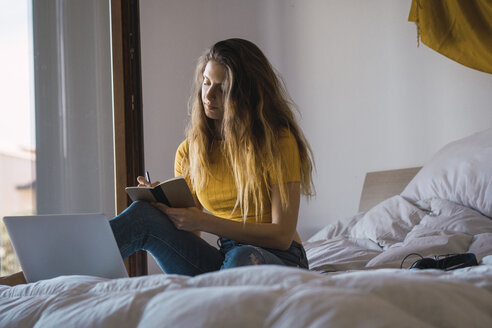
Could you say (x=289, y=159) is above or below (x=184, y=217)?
above

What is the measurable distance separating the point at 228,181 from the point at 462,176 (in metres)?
1.02

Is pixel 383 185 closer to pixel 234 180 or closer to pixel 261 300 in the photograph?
pixel 234 180

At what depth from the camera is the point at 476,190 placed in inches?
78.7

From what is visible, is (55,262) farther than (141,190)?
No

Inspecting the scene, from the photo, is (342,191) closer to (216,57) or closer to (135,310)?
(216,57)

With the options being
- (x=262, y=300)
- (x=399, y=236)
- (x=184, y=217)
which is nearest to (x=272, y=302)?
(x=262, y=300)

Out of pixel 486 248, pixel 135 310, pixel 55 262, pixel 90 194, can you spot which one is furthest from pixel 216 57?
pixel 90 194

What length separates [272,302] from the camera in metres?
0.54

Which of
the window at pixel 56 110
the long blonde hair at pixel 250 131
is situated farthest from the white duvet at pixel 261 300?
the window at pixel 56 110

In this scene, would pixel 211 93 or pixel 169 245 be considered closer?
pixel 169 245

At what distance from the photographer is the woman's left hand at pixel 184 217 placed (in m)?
1.37

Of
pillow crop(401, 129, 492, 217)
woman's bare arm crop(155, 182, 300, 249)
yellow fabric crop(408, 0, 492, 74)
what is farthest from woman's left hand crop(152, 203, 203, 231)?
yellow fabric crop(408, 0, 492, 74)

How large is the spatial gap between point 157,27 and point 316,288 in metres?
2.90

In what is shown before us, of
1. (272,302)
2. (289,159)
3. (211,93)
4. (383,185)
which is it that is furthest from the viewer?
(383,185)
